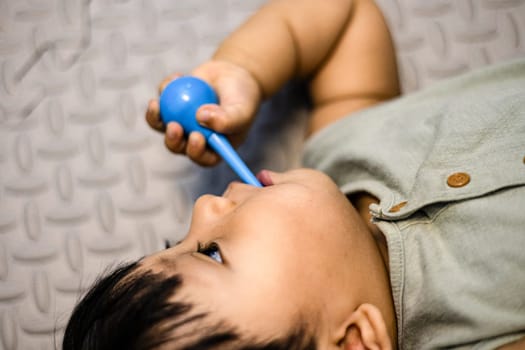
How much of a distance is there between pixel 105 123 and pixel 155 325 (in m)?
0.39

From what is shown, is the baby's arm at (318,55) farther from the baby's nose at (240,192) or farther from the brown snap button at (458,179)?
the brown snap button at (458,179)

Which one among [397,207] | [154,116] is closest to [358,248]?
[397,207]

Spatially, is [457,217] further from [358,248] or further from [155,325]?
[155,325]

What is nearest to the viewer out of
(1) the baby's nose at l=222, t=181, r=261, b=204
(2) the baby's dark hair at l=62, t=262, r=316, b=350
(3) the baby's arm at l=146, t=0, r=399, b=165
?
(2) the baby's dark hair at l=62, t=262, r=316, b=350

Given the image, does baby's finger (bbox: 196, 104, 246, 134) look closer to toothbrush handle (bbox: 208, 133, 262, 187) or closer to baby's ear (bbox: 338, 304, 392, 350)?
toothbrush handle (bbox: 208, 133, 262, 187)

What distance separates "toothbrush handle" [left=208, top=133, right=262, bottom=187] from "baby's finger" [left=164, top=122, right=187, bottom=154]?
0.11 feet

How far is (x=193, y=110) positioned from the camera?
0.54 meters

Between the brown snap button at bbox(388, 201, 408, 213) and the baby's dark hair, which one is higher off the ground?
the baby's dark hair

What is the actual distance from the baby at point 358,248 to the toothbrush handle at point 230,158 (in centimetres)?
1

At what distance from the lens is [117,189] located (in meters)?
0.68

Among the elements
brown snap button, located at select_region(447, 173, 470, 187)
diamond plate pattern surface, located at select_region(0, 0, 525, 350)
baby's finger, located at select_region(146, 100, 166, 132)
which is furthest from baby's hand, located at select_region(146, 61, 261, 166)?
brown snap button, located at select_region(447, 173, 470, 187)

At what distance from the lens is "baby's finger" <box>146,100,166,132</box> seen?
0.58 m

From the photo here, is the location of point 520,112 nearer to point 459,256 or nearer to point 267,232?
point 459,256

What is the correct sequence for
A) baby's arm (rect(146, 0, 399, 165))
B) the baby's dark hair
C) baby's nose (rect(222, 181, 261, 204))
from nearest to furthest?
the baby's dark hair
baby's nose (rect(222, 181, 261, 204))
baby's arm (rect(146, 0, 399, 165))
